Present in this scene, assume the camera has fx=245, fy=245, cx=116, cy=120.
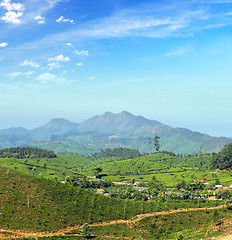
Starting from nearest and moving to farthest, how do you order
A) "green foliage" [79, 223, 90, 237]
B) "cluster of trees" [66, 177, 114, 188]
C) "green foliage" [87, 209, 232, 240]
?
"green foliage" [79, 223, 90, 237] → "green foliage" [87, 209, 232, 240] → "cluster of trees" [66, 177, 114, 188]

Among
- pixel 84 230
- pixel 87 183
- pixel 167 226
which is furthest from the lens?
pixel 87 183

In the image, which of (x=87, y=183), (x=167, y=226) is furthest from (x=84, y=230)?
(x=87, y=183)

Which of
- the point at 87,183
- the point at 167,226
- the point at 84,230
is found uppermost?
the point at 84,230

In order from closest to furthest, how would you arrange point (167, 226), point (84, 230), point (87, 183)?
1. point (84, 230)
2. point (167, 226)
3. point (87, 183)

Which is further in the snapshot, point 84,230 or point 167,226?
point 167,226

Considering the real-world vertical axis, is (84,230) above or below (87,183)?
above

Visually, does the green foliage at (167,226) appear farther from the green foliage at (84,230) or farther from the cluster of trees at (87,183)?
the cluster of trees at (87,183)

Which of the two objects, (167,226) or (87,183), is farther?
(87,183)

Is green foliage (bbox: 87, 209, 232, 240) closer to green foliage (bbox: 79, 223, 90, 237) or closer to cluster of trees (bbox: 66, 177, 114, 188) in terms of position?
green foliage (bbox: 79, 223, 90, 237)

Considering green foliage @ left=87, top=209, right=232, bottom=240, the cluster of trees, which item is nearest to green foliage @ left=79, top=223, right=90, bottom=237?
green foliage @ left=87, top=209, right=232, bottom=240

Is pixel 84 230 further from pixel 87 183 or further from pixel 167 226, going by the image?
pixel 87 183

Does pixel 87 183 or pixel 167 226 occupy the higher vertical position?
pixel 167 226

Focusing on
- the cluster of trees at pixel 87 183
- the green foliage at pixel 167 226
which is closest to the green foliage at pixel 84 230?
the green foliage at pixel 167 226

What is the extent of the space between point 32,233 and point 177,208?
5569cm
